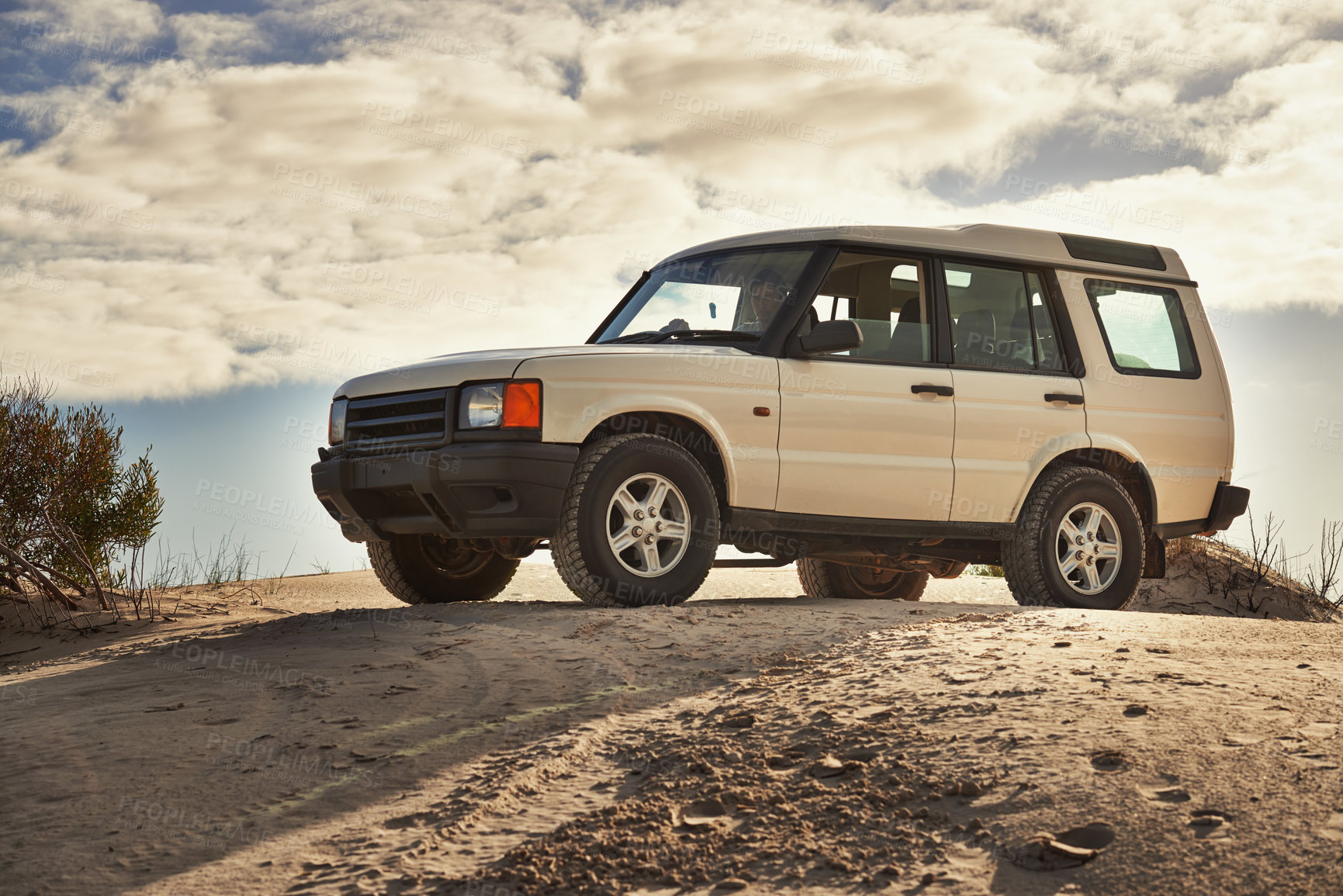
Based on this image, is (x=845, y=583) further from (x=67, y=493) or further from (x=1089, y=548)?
(x=67, y=493)

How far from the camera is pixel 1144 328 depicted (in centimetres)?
859

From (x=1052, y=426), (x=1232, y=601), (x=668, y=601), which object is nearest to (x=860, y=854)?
(x=668, y=601)

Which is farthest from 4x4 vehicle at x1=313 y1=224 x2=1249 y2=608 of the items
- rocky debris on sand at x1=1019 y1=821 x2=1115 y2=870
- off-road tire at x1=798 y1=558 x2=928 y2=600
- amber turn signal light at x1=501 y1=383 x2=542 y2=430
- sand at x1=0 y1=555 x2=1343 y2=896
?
rocky debris on sand at x1=1019 y1=821 x2=1115 y2=870

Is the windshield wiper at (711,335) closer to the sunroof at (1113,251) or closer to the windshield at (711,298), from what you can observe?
the windshield at (711,298)

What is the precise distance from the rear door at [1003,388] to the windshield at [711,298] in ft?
3.78

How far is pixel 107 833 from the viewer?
3967 mm

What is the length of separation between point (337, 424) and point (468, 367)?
4.19ft

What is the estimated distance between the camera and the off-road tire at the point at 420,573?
7656 millimetres

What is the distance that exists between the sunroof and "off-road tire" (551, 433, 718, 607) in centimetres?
363

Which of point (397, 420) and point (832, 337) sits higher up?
point (832, 337)

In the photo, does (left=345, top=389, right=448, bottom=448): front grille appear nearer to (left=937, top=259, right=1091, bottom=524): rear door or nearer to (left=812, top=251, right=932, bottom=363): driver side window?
(left=812, top=251, right=932, bottom=363): driver side window

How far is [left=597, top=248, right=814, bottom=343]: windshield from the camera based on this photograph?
280 inches

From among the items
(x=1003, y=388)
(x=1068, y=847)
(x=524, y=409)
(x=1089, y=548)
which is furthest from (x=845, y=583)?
(x=1068, y=847)

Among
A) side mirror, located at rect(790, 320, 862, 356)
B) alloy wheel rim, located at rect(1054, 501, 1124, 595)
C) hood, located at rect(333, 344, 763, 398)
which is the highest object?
side mirror, located at rect(790, 320, 862, 356)
